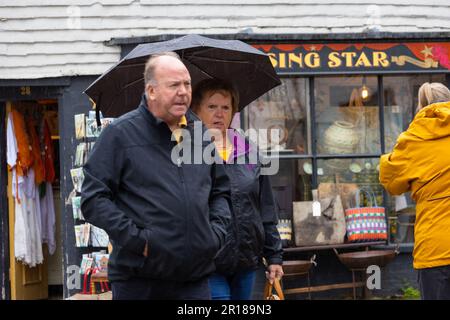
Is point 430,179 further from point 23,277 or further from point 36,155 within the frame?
point 23,277

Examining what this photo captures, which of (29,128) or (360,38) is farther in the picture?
(29,128)

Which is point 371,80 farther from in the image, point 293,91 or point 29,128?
point 29,128

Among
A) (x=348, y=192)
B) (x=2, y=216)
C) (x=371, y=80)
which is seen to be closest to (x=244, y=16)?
(x=371, y=80)

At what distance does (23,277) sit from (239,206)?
19.5 ft

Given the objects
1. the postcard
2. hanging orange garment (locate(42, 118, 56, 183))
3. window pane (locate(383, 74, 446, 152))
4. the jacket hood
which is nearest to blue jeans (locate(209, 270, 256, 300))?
the jacket hood

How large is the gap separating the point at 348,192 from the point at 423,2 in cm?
236

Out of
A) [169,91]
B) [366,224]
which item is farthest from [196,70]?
[366,224]

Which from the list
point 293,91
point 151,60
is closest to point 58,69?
point 293,91

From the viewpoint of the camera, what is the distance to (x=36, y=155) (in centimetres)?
1020

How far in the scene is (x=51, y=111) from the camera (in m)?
10.4
